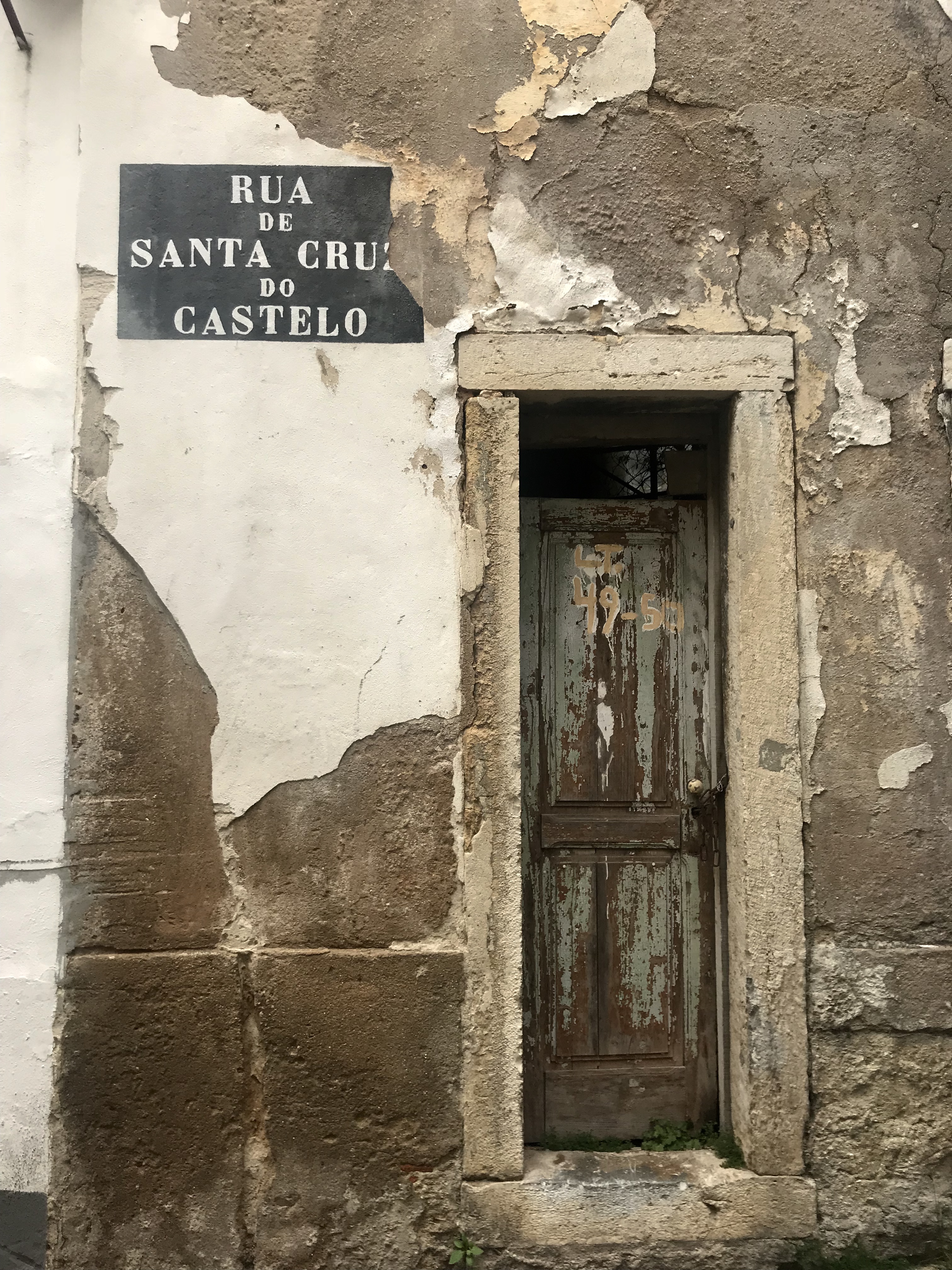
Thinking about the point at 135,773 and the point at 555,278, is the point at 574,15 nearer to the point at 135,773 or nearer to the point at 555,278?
the point at 555,278

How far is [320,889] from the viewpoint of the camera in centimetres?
258

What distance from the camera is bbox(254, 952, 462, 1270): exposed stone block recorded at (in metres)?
2.51

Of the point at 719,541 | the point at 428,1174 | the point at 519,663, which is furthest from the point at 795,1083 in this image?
the point at 719,541

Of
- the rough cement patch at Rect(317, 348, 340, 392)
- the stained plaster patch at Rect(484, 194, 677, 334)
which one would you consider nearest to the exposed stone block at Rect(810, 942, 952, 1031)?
the stained plaster patch at Rect(484, 194, 677, 334)

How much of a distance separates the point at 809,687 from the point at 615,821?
689mm

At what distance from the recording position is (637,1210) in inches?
98.6

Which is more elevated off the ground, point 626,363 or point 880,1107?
point 626,363

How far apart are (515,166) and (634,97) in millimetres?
394

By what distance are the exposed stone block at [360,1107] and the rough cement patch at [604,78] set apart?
95.0 inches

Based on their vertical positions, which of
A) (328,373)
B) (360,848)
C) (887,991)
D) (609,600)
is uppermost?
(328,373)

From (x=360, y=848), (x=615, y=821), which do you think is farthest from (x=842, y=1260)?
(x=360, y=848)

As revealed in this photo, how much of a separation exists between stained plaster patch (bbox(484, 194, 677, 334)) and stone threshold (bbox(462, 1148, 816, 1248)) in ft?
7.71

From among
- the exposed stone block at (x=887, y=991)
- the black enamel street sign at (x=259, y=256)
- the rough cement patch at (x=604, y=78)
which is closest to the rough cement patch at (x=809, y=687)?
the exposed stone block at (x=887, y=991)

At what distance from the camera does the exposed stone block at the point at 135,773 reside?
256 centimetres
